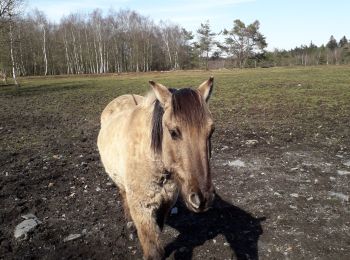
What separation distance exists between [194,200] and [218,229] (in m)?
2.65

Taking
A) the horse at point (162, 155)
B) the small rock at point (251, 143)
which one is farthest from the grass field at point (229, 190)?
the horse at point (162, 155)

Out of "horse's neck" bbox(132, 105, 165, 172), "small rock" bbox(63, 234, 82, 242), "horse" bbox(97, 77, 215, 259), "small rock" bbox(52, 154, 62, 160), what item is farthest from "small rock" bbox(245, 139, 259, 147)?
"horse's neck" bbox(132, 105, 165, 172)

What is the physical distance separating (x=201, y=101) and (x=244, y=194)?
3.79 metres

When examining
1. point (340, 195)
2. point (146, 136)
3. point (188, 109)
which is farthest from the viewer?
point (340, 195)

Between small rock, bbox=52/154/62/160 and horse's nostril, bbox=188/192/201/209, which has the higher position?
horse's nostril, bbox=188/192/201/209

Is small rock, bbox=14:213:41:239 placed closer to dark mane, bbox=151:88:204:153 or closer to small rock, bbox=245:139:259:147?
dark mane, bbox=151:88:204:153

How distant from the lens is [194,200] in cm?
278

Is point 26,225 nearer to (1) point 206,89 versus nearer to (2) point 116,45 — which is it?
(1) point 206,89

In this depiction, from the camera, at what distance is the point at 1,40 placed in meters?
35.7

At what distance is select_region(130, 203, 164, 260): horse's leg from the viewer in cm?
389

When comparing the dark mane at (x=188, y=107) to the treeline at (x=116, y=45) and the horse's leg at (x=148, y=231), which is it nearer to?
the horse's leg at (x=148, y=231)

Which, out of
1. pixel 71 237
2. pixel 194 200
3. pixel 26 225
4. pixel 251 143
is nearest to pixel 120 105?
pixel 71 237

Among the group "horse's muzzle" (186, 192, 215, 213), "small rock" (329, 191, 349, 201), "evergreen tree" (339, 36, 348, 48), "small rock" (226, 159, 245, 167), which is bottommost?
"small rock" (329, 191, 349, 201)

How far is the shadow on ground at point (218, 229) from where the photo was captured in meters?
4.72
